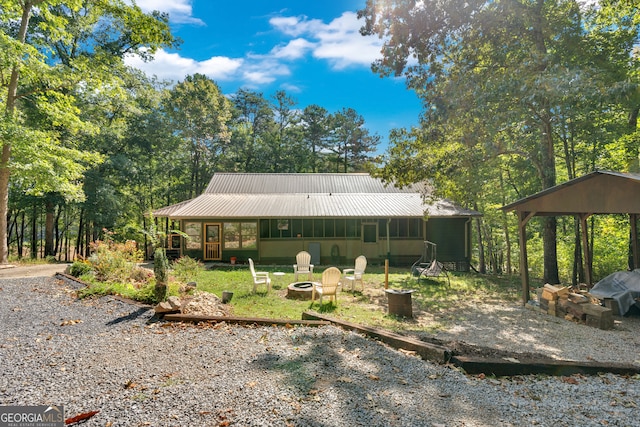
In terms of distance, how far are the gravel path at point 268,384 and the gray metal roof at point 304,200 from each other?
971 cm

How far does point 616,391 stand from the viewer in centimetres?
303

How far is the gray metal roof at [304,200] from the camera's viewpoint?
14.3 metres

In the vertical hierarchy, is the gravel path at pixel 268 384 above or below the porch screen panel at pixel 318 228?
below

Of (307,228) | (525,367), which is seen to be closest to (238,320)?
(525,367)

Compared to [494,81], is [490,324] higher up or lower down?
lower down

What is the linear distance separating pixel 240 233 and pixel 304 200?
3761 mm

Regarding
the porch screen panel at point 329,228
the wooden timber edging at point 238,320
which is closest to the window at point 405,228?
the porch screen panel at point 329,228

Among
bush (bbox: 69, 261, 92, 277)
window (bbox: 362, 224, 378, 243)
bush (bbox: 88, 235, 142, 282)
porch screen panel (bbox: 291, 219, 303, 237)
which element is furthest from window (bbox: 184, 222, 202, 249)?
window (bbox: 362, 224, 378, 243)

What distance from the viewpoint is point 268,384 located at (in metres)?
2.83

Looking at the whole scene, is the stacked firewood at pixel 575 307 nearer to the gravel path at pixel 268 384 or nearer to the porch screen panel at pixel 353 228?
the gravel path at pixel 268 384

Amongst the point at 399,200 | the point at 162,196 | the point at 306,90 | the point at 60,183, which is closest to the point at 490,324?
the point at 399,200

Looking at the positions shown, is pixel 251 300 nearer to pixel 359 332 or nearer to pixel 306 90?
pixel 359 332

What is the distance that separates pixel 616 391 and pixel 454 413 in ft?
6.04

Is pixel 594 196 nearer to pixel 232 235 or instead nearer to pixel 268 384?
pixel 268 384
